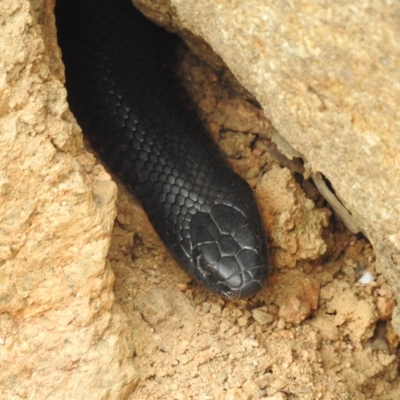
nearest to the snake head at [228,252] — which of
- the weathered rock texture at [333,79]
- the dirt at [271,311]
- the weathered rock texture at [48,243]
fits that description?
the dirt at [271,311]

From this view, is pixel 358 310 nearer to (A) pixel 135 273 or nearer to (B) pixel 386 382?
(B) pixel 386 382

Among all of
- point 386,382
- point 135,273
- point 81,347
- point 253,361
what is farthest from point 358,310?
point 81,347

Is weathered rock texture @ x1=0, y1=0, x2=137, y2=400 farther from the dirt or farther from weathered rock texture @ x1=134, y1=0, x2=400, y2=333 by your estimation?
weathered rock texture @ x1=134, y1=0, x2=400, y2=333

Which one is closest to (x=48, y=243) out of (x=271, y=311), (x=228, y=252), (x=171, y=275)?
(x=171, y=275)

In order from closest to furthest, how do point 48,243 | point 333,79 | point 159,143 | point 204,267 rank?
point 333,79 < point 48,243 < point 204,267 < point 159,143

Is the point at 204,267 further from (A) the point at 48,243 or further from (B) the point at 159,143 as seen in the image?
(A) the point at 48,243

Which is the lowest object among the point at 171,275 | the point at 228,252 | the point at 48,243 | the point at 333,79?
the point at 171,275

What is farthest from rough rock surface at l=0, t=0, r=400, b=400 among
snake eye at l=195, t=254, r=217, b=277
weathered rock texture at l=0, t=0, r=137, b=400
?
snake eye at l=195, t=254, r=217, b=277
